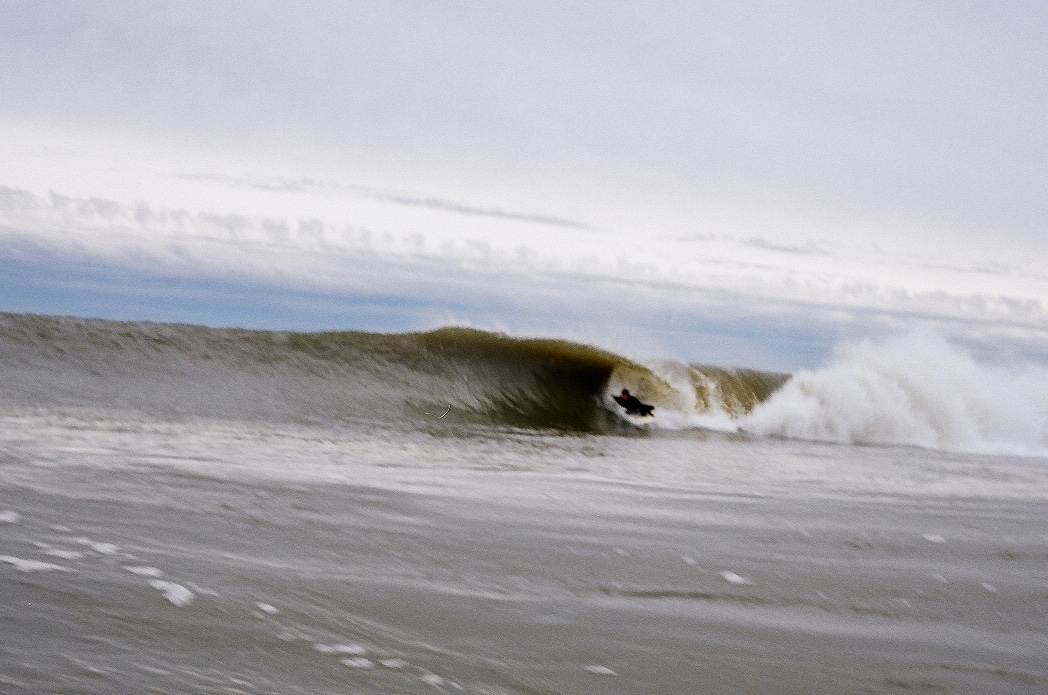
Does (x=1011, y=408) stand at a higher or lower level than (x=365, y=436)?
higher

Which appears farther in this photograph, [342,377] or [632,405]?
[632,405]

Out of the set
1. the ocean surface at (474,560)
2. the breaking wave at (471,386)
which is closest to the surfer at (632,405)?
the breaking wave at (471,386)

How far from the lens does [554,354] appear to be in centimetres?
1697

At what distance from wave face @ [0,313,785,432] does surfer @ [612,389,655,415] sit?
23cm

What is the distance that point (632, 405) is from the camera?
1502 cm

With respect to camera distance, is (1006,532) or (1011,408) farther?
(1011,408)

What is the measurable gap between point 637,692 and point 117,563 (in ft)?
5.67

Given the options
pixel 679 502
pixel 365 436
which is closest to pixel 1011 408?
pixel 365 436

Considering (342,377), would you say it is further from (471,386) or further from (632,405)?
(632,405)

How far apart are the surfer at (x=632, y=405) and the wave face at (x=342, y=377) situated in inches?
9.0

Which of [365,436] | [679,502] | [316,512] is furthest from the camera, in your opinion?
[365,436]

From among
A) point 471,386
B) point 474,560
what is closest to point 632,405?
point 471,386

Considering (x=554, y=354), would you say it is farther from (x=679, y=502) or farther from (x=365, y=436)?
(x=679, y=502)

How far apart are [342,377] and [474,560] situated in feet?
32.3
